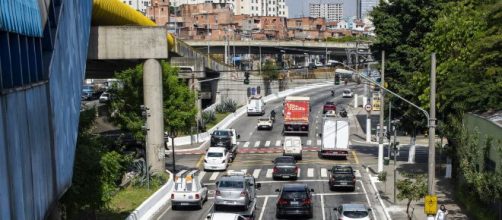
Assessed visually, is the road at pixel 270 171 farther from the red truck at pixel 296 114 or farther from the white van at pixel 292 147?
the red truck at pixel 296 114

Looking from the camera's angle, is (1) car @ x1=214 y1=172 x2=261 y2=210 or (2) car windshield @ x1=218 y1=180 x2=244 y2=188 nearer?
(1) car @ x1=214 y1=172 x2=261 y2=210

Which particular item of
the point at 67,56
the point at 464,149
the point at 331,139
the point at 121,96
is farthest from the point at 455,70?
the point at 67,56

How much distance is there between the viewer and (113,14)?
41.6 meters

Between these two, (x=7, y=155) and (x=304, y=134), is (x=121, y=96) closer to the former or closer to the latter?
(x=304, y=134)

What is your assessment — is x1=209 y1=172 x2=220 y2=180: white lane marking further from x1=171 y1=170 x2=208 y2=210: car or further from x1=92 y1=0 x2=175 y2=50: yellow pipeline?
x1=171 y1=170 x2=208 y2=210: car

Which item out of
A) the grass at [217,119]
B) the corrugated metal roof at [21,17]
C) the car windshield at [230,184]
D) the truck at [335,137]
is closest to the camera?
the corrugated metal roof at [21,17]

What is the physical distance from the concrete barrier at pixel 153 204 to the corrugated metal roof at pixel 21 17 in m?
15.8

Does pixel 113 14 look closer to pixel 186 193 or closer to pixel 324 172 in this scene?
pixel 186 193

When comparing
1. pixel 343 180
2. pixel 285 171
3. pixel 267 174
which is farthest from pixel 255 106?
pixel 343 180

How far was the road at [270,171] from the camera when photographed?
37.5m

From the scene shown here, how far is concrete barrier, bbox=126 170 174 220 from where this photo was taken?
33875 mm

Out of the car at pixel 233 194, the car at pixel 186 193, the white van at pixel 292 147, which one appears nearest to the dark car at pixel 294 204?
the car at pixel 233 194

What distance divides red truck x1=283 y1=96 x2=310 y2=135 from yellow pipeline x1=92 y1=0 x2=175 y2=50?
25.9 metres

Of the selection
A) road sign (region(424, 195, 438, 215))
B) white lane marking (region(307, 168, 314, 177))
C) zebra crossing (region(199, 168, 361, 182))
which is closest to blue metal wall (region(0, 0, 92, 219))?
road sign (region(424, 195, 438, 215))
